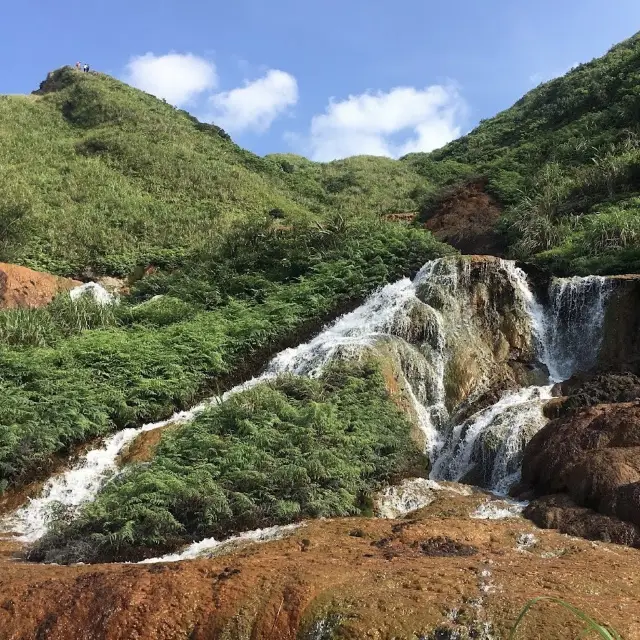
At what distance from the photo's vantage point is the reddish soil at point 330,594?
17.4 ft

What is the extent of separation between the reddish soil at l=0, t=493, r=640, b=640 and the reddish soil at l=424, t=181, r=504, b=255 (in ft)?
66.1

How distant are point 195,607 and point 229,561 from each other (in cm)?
83

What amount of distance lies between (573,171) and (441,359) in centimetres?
1847

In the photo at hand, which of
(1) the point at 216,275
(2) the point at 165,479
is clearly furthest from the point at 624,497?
(1) the point at 216,275

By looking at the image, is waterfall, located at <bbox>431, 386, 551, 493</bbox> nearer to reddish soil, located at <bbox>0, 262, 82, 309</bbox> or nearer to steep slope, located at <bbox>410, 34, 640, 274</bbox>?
steep slope, located at <bbox>410, 34, 640, 274</bbox>

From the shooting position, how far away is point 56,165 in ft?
126

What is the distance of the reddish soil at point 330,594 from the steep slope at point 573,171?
14.9 metres

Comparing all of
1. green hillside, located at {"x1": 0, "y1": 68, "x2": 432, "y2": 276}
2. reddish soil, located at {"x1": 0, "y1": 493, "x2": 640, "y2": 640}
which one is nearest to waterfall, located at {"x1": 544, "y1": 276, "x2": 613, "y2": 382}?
reddish soil, located at {"x1": 0, "y1": 493, "x2": 640, "y2": 640}

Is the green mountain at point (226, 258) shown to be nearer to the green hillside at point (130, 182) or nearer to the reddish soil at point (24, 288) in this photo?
the green hillside at point (130, 182)

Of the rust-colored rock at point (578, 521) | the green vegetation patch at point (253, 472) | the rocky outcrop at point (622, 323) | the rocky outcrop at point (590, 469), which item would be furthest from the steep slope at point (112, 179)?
the rust-colored rock at point (578, 521)

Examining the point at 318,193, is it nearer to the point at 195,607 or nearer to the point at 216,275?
the point at 216,275

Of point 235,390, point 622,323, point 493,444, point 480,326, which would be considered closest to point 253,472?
point 493,444

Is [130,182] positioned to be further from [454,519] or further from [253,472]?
[454,519]

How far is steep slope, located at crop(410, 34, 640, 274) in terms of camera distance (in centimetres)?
2084
